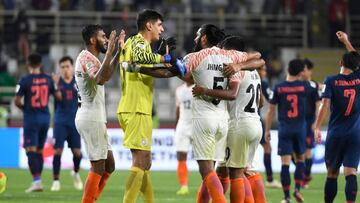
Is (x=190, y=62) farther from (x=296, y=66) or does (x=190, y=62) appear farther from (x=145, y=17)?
(x=296, y=66)

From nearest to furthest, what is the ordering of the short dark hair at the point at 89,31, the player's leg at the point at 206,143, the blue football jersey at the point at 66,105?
the player's leg at the point at 206,143 → the short dark hair at the point at 89,31 → the blue football jersey at the point at 66,105

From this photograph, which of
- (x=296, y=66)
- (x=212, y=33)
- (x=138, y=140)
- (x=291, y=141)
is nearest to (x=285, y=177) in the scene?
(x=291, y=141)

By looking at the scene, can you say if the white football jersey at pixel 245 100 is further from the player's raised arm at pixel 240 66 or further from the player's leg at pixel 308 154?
the player's leg at pixel 308 154

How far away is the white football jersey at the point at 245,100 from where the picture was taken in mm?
13336

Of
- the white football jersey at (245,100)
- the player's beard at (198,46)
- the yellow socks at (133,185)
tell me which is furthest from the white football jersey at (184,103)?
the yellow socks at (133,185)

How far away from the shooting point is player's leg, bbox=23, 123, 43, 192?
19.0m

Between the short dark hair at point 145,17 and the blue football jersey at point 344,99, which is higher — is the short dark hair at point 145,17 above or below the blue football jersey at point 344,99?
above

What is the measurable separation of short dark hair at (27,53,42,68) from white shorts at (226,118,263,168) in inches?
260

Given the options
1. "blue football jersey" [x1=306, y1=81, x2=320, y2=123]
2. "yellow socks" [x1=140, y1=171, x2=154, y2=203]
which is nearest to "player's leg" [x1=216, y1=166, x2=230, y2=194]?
"yellow socks" [x1=140, y1=171, x2=154, y2=203]

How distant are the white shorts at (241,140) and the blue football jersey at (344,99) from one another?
1782 millimetres

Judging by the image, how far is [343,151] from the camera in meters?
14.7

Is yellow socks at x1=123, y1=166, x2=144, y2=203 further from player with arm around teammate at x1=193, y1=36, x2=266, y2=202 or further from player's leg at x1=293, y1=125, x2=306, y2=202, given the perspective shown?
player's leg at x1=293, y1=125, x2=306, y2=202

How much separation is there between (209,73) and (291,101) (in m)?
5.28

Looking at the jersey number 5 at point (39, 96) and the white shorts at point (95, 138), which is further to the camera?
the jersey number 5 at point (39, 96)
